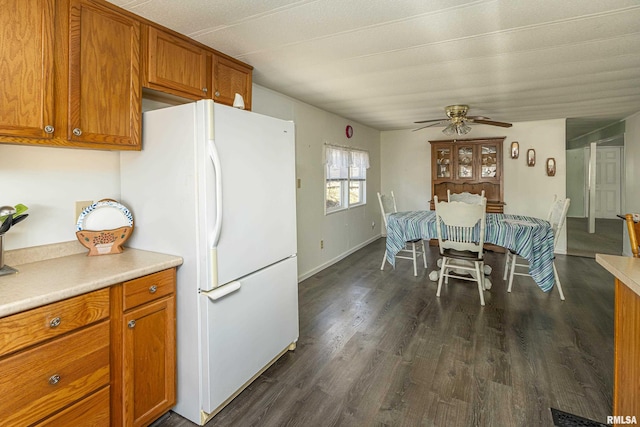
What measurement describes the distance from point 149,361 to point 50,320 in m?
0.53

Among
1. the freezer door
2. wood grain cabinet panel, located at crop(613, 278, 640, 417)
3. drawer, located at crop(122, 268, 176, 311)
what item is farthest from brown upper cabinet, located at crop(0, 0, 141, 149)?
wood grain cabinet panel, located at crop(613, 278, 640, 417)

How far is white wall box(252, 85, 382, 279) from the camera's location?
3.68 meters

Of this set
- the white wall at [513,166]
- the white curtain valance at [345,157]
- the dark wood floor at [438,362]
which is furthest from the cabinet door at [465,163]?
the dark wood floor at [438,362]

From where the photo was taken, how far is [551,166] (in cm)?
528

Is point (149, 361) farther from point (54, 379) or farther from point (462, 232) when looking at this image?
point (462, 232)

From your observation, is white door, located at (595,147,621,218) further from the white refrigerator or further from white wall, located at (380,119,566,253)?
the white refrigerator

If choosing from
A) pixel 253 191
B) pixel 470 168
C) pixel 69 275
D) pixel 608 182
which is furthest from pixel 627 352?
pixel 608 182

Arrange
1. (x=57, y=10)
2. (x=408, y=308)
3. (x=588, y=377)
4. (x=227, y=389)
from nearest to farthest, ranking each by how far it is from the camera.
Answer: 1. (x=57, y=10)
2. (x=227, y=389)
3. (x=588, y=377)
4. (x=408, y=308)

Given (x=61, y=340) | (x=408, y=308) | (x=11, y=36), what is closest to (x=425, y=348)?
(x=408, y=308)

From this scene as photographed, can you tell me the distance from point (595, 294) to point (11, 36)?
4.86 metres

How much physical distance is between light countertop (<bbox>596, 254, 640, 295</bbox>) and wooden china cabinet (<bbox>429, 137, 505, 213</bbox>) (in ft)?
14.3

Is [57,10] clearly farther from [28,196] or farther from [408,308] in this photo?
[408,308]

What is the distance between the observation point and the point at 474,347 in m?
2.42

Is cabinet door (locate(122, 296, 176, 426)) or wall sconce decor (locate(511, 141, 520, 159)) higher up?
wall sconce decor (locate(511, 141, 520, 159))
